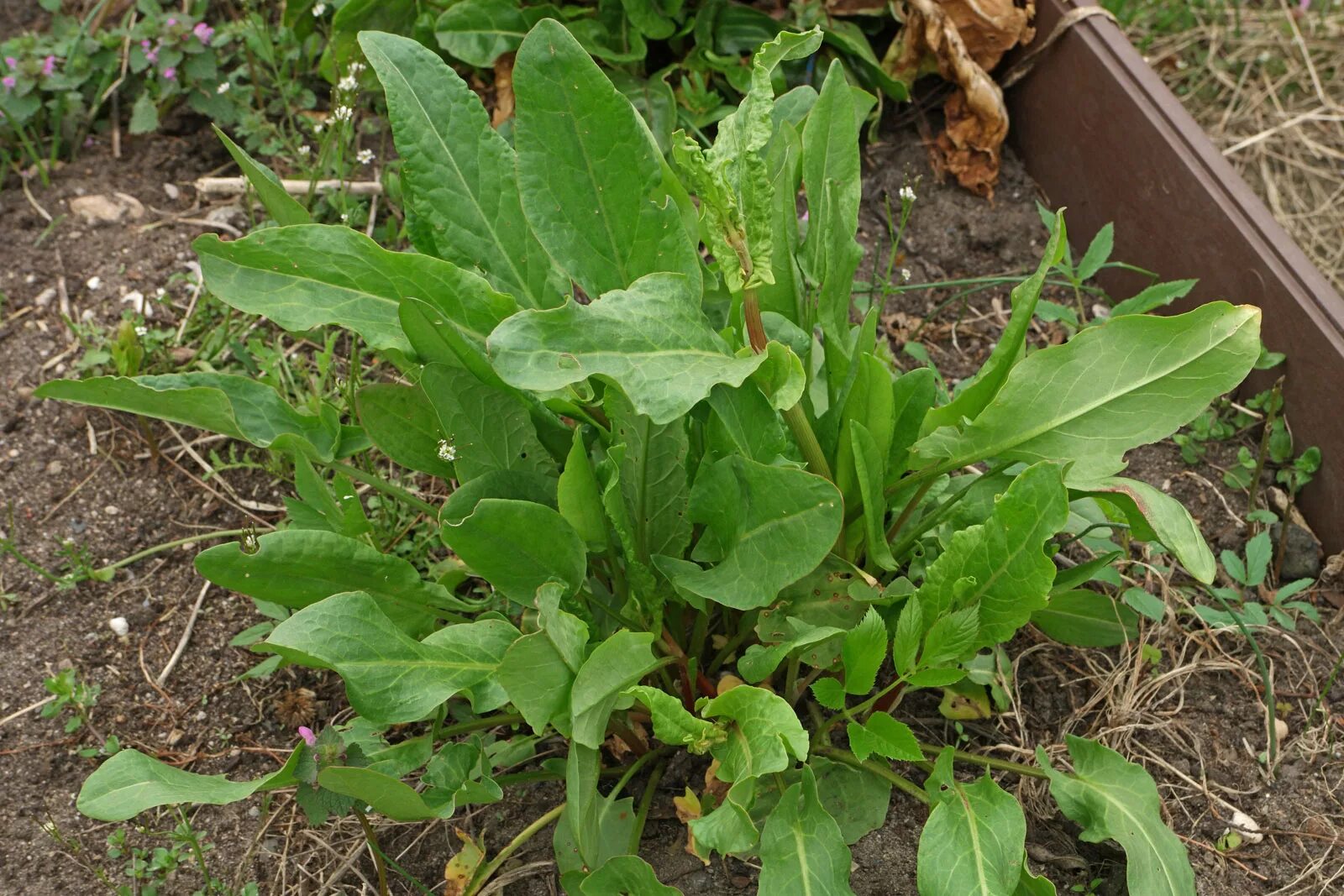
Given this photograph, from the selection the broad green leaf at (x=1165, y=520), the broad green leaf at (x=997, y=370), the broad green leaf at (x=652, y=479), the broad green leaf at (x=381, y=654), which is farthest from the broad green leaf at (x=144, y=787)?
the broad green leaf at (x=1165, y=520)

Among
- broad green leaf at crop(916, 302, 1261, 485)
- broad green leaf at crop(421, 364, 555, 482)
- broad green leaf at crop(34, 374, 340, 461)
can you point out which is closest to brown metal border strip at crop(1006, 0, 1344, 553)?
broad green leaf at crop(916, 302, 1261, 485)

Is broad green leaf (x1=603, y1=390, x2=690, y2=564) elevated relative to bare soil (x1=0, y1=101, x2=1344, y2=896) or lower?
elevated

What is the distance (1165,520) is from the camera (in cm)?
154

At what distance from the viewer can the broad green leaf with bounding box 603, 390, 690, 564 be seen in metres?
1.59

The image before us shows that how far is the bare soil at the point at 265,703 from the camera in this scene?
70.8 inches

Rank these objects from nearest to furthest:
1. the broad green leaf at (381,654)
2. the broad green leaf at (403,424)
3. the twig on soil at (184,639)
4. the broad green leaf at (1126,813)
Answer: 1. the broad green leaf at (381,654)
2. the broad green leaf at (1126,813)
3. the broad green leaf at (403,424)
4. the twig on soil at (184,639)

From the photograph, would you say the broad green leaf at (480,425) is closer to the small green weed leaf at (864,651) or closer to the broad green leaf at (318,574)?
the broad green leaf at (318,574)

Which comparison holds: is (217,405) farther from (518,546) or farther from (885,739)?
(885,739)

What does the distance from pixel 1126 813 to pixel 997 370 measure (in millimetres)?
631

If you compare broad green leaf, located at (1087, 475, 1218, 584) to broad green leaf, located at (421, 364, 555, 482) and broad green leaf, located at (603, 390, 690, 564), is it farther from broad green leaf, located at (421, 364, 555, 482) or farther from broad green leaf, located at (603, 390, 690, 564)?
broad green leaf, located at (421, 364, 555, 482)

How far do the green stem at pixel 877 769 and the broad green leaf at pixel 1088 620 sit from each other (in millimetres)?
346

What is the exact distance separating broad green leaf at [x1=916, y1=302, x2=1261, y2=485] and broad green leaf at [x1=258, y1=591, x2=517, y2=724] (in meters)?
0.68

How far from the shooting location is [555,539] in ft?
5.17

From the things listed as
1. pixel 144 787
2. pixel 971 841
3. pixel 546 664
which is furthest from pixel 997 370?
pixel 144 787
